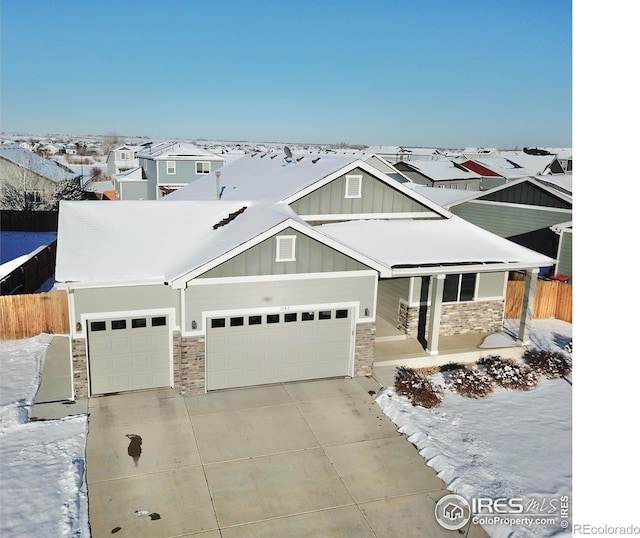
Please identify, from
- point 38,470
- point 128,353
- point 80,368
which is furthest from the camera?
point 128,353

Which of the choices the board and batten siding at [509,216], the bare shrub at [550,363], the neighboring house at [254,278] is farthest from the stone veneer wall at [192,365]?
the board and batten siding at [509,216]

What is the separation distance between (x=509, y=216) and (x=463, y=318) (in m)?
9.74

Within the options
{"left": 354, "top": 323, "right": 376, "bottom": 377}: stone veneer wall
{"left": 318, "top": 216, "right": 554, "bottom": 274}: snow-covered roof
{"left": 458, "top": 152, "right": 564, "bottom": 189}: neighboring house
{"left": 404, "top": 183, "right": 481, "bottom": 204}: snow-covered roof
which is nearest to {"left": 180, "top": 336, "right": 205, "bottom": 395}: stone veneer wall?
{"left": 354, "top": 323, "right": 376, "bottom": 377}: stone veneer wall

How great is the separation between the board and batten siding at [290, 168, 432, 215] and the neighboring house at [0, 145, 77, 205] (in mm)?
30757

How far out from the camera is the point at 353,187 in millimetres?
15469

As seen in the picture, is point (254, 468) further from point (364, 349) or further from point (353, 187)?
point (353, 187)

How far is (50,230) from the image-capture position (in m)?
35.3

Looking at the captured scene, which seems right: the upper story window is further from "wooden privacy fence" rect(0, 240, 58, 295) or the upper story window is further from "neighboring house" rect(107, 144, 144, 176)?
"wooden privacy fence" rect(0, 240, 58, 295)

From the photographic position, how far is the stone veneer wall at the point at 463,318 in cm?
1622

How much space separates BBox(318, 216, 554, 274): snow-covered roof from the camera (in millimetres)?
13883

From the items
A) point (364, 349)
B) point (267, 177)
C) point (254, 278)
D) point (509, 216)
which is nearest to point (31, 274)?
point (267, 177)

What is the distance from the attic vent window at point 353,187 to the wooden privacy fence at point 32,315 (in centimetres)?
907
